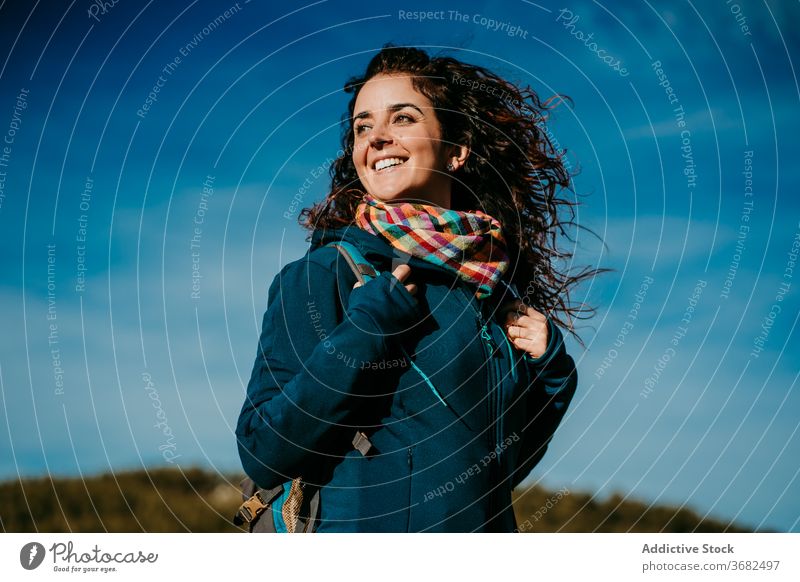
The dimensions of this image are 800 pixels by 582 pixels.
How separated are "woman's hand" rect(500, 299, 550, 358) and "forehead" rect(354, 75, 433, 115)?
1.29 metres

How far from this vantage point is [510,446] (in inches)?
174

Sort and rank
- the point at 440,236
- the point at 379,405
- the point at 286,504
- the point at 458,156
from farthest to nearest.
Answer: the point at 458,156 < the point at 440,236 < the point at 379,405 < the point at 286,504

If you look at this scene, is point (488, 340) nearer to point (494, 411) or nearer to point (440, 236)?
point (494, 411)

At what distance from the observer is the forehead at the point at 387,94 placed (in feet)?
15.9

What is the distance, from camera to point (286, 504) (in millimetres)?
4090

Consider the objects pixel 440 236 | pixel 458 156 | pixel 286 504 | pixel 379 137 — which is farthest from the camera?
pixel 458 156

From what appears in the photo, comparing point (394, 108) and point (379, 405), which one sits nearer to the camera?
point (379, 405)

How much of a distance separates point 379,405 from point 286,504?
0.63 meters

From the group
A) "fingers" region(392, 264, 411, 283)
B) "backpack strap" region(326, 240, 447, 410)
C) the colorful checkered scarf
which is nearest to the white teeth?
the colorful checkered scarf

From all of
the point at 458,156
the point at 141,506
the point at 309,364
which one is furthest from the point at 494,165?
the point at 141,506

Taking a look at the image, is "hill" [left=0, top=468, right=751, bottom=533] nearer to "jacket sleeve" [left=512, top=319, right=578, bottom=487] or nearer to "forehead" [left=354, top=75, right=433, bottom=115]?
"jacket sleeve" [left=512, top=319, right=578, bottom=487]

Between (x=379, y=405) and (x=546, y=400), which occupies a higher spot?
(x=379, y=405)
